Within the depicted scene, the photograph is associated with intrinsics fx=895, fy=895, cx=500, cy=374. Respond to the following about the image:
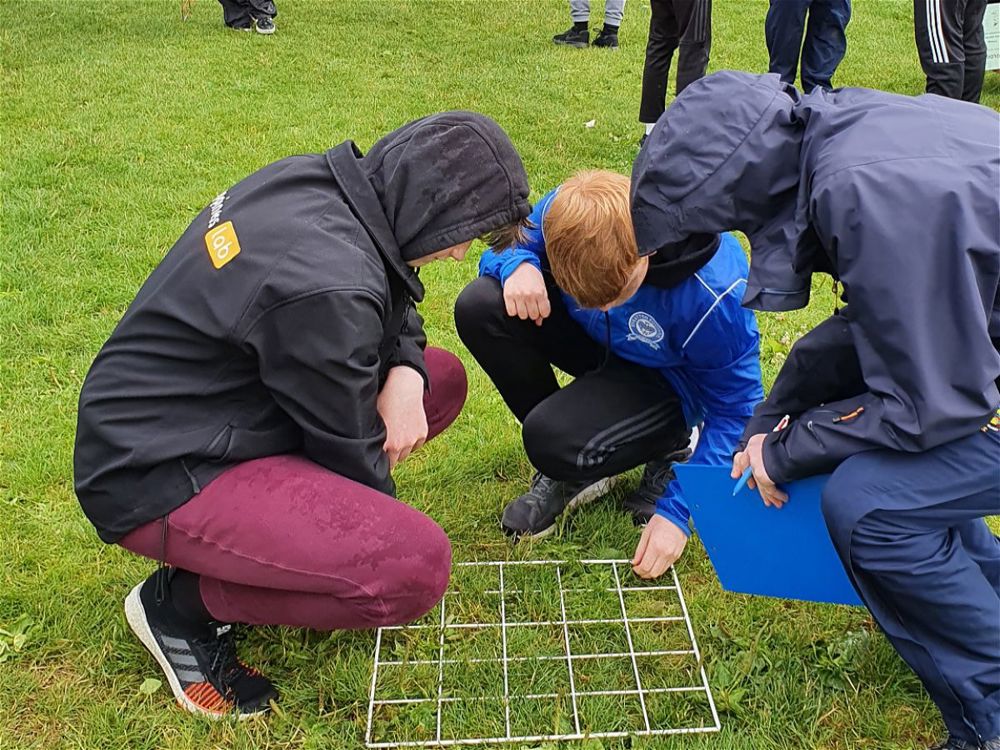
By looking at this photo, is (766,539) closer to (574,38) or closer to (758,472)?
(758,472)

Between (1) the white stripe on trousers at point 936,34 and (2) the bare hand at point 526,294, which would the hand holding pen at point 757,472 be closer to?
(2) the bare hand at point 526,294

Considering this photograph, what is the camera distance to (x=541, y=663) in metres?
2.21

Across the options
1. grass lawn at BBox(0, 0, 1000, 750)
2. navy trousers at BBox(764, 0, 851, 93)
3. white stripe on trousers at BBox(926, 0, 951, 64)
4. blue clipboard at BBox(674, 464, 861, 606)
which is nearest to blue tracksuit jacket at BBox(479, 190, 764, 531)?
blue clipboard at BBox(674, 464, 861, 606)

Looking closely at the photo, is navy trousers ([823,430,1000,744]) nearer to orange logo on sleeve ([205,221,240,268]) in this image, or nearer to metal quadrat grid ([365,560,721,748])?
metal quadrat grid ([365,560,721,748])

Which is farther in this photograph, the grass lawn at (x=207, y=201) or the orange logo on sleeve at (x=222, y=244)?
the grass lawn at (x=207, y=201)

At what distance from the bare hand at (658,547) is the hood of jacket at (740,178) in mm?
867

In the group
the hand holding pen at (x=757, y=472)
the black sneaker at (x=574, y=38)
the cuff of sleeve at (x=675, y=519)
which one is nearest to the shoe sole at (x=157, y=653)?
the cuff of sleeve at (x=675, y=519)

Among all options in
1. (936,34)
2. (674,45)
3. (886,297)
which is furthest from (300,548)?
(936,34)

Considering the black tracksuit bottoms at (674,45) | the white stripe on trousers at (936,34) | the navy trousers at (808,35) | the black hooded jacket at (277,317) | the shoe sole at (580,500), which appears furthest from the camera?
the navy trousers at (808,35)

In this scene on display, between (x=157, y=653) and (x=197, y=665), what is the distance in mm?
97

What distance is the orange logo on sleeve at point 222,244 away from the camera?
179 centimetres

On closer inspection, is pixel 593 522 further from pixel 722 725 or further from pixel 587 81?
pixel 587 81

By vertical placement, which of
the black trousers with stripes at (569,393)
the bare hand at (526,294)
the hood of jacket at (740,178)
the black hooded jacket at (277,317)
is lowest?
the black trousers with stripes at (569,393)

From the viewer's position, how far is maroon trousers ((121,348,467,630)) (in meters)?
A: 1.87
